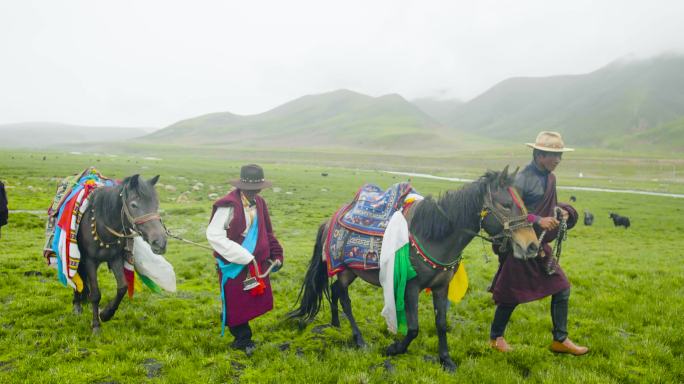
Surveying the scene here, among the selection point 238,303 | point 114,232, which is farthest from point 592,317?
point 114,232

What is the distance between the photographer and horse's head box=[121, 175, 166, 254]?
5.02 metres

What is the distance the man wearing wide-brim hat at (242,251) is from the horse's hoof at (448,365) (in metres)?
2.42

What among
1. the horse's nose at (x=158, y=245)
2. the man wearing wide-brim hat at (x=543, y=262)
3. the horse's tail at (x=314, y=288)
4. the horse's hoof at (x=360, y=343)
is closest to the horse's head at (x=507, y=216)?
the man wearing wide-brim hat at (x=543, y=262)

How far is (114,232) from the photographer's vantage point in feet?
17.7

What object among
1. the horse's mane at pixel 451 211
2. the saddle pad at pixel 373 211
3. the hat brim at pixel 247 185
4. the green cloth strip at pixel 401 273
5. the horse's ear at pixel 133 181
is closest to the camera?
the horse's mane at pixel 451 211

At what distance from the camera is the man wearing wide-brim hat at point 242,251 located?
492cm

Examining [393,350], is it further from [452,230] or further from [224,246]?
[224,246]

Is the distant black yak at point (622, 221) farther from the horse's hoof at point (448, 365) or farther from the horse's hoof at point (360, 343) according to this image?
the horse's hoof at point (360, 343)

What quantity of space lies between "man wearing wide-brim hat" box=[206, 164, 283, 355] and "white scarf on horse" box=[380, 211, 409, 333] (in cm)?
156

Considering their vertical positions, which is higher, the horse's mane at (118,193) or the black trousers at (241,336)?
the horse's mane at (118,193)

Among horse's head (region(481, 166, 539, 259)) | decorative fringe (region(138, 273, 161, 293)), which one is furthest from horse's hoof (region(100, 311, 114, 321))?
horse's head (region(481, 166, 539, 259))

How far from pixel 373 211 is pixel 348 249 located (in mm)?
635

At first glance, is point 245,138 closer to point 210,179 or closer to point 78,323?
point 210,179

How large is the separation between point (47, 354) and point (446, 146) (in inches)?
5985
